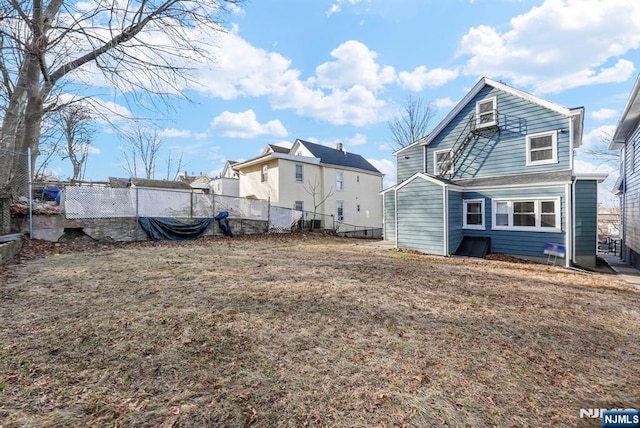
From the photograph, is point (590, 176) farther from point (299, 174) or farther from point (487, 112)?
point (299, 174)

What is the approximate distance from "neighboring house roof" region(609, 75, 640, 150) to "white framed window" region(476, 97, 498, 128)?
3640 mm

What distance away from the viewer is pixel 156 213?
1183cm

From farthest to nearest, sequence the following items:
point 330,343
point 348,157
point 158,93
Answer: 1. point 348,157
2. point 158,93
3. point 330,343

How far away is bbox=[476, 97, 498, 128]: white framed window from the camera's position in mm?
11422

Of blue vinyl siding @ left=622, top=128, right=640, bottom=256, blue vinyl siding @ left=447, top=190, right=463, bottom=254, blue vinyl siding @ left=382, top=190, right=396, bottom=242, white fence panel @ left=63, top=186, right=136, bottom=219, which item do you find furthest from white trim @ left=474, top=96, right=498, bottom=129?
white fence panel @ left=63, top=186, right=136, bottom=219

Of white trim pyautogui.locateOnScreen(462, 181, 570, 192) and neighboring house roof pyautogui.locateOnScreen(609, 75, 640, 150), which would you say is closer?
neighboring house roof pyautogui.locateOnScreen(609, 75, 640, 150)

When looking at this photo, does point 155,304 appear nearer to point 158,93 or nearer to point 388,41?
point 158,93

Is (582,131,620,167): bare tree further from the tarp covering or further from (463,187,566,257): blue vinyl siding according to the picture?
the tarp covering

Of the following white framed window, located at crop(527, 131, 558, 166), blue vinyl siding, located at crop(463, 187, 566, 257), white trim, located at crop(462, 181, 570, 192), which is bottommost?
blue vinyl siding, located at crop(463, 187, 566, 257)

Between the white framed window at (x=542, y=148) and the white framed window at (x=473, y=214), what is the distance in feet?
7.79

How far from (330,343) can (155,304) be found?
2612 mm

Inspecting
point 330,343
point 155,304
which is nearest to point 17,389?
point 155,304

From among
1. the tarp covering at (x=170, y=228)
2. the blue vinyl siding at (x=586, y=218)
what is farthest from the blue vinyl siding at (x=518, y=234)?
the tarp covering at (x=170, y=228)

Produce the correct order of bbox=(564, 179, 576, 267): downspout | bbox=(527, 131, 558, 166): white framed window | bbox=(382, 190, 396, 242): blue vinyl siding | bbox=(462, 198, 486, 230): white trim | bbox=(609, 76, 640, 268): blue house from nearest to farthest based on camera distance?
1. bbox=(609, 76, 640, 268): blue house
2. bbox=(564, 179, 576, 267): downspout
3. bbox=(527, 131, 558, 166): white framed window
4. bbox=(462, 198, 486, 230): white trim
5. bbox=(382, 190, 396, 242): blue vinyl siding
